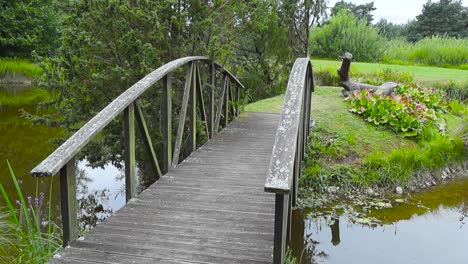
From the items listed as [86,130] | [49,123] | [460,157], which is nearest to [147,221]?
[86,130]

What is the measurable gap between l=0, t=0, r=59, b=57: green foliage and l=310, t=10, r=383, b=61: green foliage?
10.7 metres

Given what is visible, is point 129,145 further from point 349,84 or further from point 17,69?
point 17,69

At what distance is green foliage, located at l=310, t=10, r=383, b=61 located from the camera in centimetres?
1517

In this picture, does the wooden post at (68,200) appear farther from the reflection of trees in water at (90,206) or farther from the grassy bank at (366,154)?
the grassy bank at (366,154)

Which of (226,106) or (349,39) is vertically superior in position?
(349,39)

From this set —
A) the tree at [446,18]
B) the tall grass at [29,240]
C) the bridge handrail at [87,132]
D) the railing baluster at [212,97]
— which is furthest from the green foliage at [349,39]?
the tree at [446,18]

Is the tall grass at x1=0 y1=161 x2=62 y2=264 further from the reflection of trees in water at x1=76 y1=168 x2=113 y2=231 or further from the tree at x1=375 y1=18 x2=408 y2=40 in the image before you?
the tree at x1=375 y1=18 x2=408 y2=40

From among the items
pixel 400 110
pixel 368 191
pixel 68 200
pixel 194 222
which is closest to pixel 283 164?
pixel 194 222

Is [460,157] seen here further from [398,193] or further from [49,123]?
[49,123]

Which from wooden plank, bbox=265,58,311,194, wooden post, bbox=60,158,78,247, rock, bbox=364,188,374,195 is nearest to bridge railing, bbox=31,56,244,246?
→ wooden post, bbox=60,158,78,247

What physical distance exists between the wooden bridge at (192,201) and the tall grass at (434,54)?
1122 cm

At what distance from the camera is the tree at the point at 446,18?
28047 mm

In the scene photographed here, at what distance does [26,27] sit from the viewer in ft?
61.2

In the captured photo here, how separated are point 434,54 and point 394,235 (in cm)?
1111
